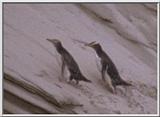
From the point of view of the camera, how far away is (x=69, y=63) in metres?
1.98

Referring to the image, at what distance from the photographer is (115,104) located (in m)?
1.99

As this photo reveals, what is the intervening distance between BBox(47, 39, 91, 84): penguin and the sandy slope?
18 millimetres

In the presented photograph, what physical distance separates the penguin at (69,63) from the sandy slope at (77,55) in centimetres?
2

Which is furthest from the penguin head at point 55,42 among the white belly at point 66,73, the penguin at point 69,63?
the white belly at point 66,73

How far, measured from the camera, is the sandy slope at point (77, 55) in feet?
6.42

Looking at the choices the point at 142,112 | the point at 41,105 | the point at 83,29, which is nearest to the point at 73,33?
the point at 83,29

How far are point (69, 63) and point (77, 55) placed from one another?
53mm

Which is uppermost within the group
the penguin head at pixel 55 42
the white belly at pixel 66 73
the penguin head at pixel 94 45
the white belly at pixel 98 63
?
the penguin head at pixel 55 42

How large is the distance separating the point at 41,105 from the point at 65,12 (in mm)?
438

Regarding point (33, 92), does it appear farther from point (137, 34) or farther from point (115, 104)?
point (137, 34)

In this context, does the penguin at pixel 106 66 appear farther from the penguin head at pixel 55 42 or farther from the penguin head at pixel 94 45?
the penguin head at pixel 55 42

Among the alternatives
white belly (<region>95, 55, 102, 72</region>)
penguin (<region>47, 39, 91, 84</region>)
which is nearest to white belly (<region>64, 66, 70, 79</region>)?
penguin (<region>47, 39, 91, 84</region>)

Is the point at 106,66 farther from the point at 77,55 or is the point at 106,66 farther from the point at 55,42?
the point at 55,42

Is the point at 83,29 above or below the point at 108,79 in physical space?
above
